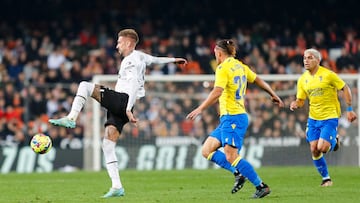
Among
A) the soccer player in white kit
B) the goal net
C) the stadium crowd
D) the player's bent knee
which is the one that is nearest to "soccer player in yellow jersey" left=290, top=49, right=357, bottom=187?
the soccer player in white kit

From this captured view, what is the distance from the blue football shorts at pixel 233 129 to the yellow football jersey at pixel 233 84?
0.08 m

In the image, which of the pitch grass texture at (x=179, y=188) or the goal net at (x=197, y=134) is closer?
the pitch grass texture at (x=179, y=188)

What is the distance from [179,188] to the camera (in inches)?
575

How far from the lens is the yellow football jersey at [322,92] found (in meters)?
14.8

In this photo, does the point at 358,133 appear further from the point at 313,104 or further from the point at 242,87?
the point at 242,87

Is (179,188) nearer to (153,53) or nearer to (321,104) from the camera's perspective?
(321,104)

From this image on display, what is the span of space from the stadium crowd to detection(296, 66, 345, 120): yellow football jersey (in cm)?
743

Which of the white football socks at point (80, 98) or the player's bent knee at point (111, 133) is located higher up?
the white football socks at point (80, 98)

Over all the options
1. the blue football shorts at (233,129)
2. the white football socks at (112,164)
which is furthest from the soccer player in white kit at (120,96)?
the blue football shorts at (233,129)

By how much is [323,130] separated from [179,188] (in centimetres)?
255

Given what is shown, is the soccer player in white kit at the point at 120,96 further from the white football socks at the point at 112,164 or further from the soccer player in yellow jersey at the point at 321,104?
the soccer player in yellow jersey at the point at 321,104

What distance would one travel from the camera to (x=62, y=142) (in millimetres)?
23047

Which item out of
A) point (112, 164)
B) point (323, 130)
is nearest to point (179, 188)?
point (112, 164)

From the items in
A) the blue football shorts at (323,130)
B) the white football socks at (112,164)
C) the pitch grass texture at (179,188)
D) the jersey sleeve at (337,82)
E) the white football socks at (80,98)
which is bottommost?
the pitch grass texture at (179,188)
